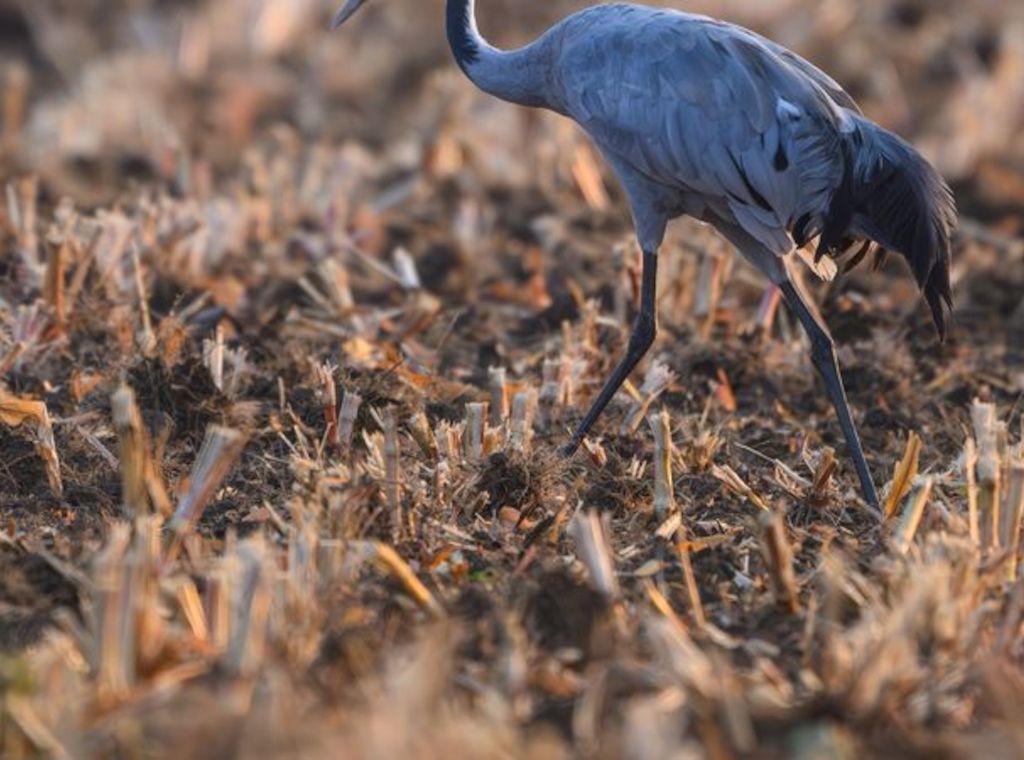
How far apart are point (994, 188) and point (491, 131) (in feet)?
8.56

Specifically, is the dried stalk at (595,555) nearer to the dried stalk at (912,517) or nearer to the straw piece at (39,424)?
the dried stalk at (912,517)

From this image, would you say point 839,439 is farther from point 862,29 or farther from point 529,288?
point 862,29

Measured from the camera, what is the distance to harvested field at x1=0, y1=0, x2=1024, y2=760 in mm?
3520

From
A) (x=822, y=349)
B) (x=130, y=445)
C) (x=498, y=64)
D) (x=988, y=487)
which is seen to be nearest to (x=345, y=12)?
(x=498, y=64)

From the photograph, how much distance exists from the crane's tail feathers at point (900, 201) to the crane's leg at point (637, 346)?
2.25 feet

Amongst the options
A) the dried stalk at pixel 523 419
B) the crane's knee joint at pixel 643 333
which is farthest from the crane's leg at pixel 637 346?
the dried stalk at pixel 523 419

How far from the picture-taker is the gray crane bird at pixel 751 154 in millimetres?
5188

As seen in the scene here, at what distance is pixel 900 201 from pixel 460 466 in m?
1.48

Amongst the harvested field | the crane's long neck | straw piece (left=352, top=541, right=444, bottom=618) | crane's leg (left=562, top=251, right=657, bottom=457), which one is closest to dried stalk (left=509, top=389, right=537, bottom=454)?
the harvested field

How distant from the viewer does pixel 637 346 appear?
5652 millimetres

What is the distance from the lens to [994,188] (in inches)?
366

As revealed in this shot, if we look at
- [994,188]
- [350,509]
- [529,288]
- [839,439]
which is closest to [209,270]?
[529,288]

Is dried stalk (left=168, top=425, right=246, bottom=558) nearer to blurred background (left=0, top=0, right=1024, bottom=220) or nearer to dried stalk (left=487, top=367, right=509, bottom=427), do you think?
dried stalk (left=487, top=367, right=509, bottom=427)

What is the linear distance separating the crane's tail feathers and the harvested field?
59 cm
